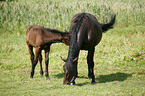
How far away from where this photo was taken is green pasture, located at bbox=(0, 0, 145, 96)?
7.73 metres

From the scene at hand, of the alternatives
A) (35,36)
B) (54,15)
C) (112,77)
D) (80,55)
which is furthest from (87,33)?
(54,15)

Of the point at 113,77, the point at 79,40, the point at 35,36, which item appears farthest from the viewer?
the point at 113,77

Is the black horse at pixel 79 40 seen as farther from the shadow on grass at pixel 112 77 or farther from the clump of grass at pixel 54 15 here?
the clump of grass at pixel 54 15

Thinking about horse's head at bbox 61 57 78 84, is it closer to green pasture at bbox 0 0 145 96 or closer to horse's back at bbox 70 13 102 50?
Answer: green pasture at bbox 0 0 145 96

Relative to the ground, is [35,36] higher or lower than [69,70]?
higher

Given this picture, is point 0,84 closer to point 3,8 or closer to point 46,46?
point 46,46

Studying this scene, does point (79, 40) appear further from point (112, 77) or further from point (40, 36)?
point (112, 77)

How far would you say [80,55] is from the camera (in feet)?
46.8

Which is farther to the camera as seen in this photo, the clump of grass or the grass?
the clump of grass

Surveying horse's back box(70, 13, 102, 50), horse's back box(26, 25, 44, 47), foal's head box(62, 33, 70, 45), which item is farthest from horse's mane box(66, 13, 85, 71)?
horse's back box(26, 25, 44, 47)

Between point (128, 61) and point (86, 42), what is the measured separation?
527 centimetres

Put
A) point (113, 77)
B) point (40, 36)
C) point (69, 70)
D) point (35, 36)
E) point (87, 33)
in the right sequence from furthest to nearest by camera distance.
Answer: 1. point (113, 77)
2. point (35, 36)
3. point (40, 36)
4. point (87, 33)
5. point (69, 70)

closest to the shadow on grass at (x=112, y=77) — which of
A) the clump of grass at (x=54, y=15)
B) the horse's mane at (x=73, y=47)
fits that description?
the horse's mane at (x=73, y=47)

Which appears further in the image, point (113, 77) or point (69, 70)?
point (113, 77)
